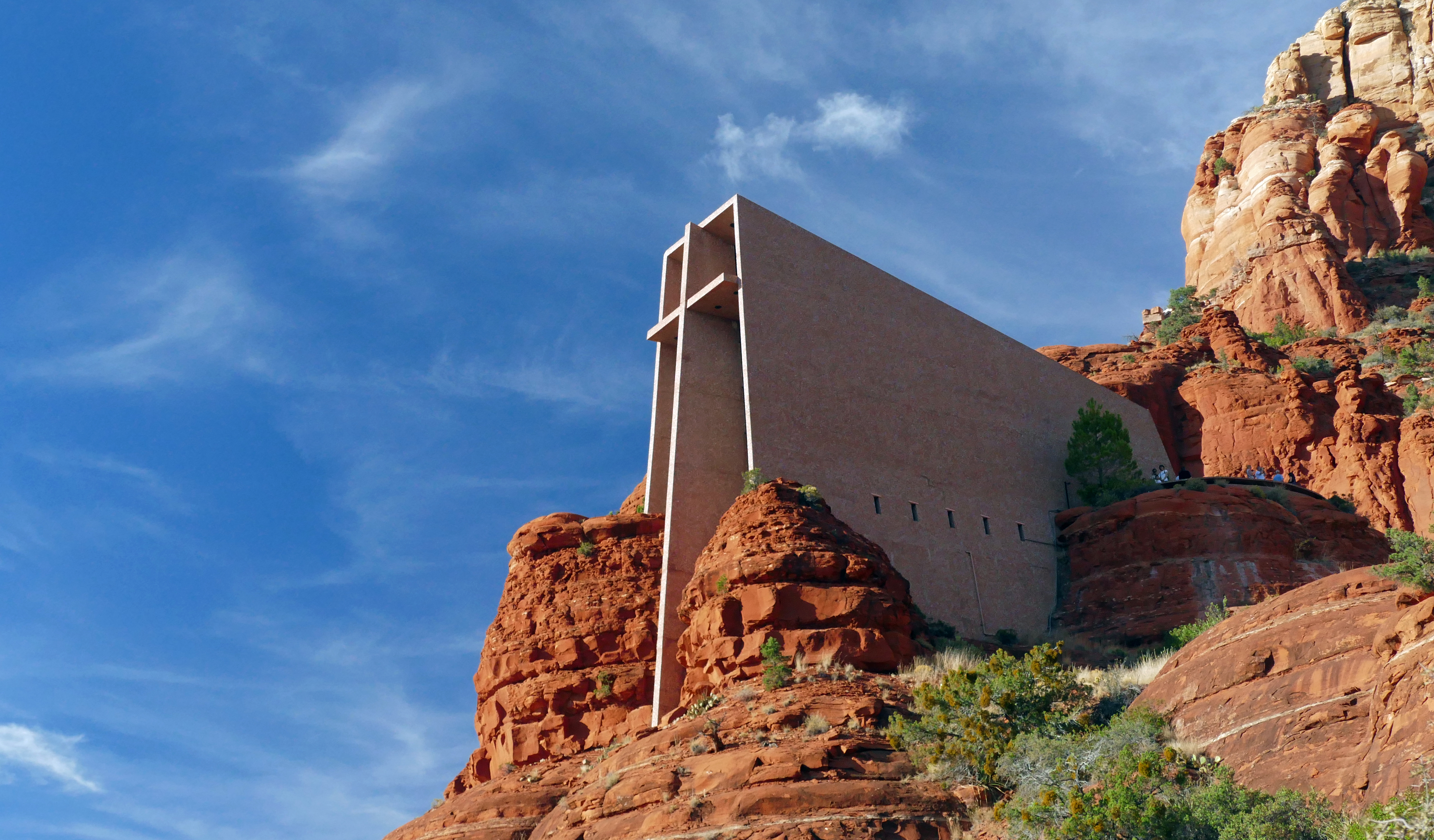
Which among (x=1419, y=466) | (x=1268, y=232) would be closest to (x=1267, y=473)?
(x=1419, y=466)

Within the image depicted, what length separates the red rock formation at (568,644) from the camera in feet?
78.1

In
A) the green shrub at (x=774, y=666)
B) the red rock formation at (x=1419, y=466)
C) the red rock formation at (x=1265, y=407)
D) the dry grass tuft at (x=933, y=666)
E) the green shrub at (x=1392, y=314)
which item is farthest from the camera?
the green shrub at (x=1392, y=314)

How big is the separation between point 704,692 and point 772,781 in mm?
4600

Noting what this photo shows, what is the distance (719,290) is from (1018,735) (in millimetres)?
14501

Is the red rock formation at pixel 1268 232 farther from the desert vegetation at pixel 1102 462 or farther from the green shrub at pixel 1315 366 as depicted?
the desert vegetation at pixel 1102 462

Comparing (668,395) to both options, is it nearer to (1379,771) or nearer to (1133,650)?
(1133,650)

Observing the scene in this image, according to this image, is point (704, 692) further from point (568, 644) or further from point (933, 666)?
point (568, 644)

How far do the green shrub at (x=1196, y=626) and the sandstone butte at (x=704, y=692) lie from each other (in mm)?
5789

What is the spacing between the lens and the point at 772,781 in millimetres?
14273

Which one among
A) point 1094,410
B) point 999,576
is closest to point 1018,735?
point 999,576

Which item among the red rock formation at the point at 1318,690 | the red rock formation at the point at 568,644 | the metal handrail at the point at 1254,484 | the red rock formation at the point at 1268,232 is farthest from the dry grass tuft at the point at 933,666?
the red rock formation at the point at 1268,232

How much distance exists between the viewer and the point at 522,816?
20141mm

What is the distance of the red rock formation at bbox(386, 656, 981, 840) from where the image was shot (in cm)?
1362

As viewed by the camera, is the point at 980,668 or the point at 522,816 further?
the point at 522,816
